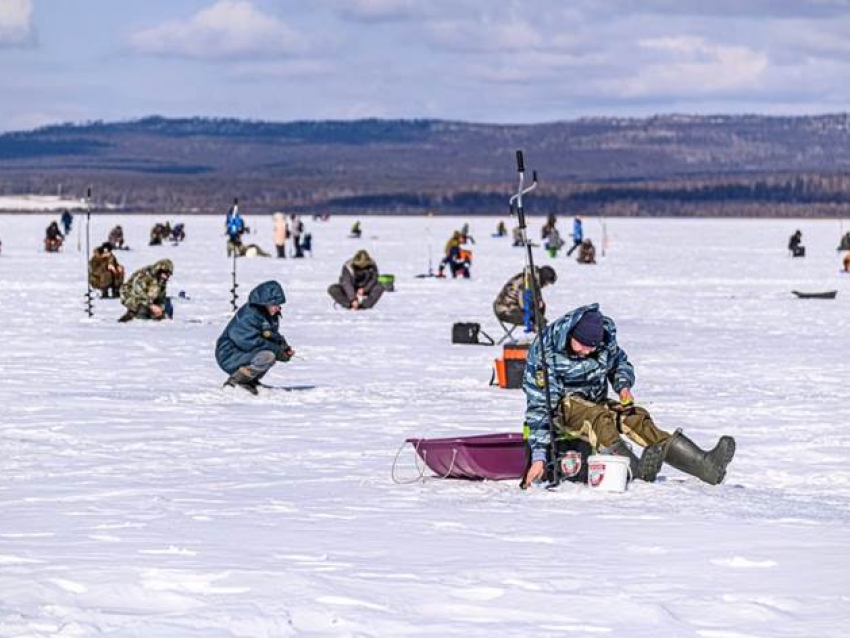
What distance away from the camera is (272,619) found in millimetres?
6480

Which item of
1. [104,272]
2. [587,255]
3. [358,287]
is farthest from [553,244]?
[358,287]

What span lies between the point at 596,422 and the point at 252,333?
5650 millimetres

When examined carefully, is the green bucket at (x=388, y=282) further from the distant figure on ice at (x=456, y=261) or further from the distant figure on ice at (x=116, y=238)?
the distant figure on ice at (x=116, y=238)

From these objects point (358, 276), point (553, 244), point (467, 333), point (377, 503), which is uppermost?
point (553, 244)

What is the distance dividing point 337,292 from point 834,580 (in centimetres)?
2222

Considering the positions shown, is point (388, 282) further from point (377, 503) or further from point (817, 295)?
point (377, 503)

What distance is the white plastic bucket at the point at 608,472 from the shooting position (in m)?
10.2

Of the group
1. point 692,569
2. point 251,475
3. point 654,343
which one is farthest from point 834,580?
point 654,343

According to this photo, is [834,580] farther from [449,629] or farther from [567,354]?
[567,354]

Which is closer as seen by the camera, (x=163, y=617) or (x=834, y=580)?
(x=163, y=617)

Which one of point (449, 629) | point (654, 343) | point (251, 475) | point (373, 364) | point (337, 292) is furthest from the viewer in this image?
point (337, 292)

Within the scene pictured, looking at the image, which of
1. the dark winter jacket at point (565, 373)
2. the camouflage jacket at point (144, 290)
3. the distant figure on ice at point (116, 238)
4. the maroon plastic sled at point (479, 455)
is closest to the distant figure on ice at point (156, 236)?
the distant figure on ice at point (116, 238)

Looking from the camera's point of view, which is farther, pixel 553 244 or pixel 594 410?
pixel 553 244

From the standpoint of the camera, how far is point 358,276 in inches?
1150
